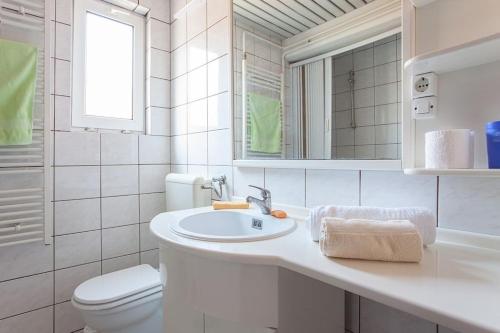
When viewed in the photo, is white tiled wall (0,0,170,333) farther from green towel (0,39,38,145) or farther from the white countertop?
the white countertop

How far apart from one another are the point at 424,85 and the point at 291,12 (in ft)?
2.49

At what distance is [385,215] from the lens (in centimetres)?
81

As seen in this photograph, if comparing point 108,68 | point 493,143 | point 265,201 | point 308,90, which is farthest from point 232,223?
point 108,68

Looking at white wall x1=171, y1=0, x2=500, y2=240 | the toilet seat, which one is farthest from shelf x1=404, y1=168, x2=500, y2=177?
the toilet seat

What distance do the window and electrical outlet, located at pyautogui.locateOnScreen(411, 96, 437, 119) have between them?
1732 mm

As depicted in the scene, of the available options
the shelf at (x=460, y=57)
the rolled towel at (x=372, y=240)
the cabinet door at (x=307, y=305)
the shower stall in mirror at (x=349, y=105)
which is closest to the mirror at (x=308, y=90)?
the shower stall in mirror at (x=349, y=105)

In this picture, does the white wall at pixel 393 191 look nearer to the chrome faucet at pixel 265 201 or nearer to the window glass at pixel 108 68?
the chrome faucet at pixel 265 201

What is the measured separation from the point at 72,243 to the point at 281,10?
1.73 meters

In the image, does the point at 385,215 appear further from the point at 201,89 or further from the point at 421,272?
the point at 201,89

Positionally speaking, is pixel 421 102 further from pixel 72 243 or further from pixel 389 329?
pixel 72 243

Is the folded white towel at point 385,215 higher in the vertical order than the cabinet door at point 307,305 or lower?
higher

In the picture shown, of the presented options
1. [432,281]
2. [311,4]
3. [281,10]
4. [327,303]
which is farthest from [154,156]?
[432,281]

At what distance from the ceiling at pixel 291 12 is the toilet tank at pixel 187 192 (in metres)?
0.92

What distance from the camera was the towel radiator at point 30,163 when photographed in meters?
1.40
